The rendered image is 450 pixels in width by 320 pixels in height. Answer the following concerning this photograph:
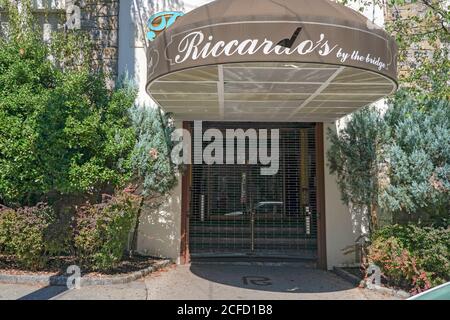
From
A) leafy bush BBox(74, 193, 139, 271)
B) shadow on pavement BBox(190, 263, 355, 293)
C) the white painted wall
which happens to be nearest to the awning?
leafy bush BBox(74, 193, 139, 271)

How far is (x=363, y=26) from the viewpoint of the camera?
198 inches

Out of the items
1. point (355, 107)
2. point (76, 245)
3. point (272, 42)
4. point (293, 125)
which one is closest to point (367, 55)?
point (272, 42)

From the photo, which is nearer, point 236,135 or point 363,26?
point 363,26

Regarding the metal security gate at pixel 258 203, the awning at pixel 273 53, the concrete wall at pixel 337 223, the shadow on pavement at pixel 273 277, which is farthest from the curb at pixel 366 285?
the awning at pixel 273 53

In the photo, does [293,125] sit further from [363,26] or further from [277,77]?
[363,26]

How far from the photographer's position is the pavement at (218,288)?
19.7 ft

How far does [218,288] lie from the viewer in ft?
21.6

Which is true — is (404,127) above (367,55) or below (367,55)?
below

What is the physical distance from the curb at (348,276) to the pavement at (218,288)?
10 centimetres

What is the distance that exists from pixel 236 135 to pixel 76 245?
3.90 m

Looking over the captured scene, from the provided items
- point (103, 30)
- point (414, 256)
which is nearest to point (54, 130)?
point (103, 30)

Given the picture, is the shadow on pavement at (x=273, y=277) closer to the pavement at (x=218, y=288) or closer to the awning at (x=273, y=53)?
the pavement at (x=218, y=288)

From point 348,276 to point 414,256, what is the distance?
143 cm

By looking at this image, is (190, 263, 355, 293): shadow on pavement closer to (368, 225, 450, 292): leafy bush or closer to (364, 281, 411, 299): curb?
(364, 281, 411, 299): curb
